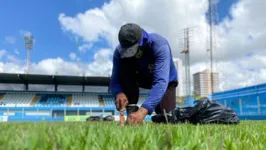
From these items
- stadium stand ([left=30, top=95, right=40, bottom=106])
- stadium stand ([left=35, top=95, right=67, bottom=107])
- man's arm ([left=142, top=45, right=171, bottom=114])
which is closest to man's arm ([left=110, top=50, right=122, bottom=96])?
man's arm ([left=142, top=45, right=171, bottom=114])

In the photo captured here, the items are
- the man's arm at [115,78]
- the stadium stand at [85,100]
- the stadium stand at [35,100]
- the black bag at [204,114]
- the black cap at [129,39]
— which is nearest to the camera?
the black cap at [129,39]

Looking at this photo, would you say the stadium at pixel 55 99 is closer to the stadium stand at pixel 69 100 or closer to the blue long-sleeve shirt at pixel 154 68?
the stadium stand at pixel 69 100

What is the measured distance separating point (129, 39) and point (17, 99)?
31.2m

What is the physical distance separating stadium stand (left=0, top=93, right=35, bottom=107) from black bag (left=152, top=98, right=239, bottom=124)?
94.9 feet

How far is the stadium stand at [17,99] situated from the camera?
3040 centimetres

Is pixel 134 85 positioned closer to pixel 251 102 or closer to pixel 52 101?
pixel 251 102

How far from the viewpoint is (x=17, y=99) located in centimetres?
3112

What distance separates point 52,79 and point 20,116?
6.36 meters

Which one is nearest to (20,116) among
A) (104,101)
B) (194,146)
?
(104,101)

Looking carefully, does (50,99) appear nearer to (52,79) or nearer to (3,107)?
(52,79)

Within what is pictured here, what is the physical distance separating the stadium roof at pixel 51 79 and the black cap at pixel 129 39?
28.2 meters

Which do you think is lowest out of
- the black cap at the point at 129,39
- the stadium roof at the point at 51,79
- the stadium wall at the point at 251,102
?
the stadium wall at the point at 251,102

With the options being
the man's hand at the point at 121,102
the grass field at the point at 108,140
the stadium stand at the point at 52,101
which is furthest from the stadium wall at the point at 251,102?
the stadium stand at the point at 52,101

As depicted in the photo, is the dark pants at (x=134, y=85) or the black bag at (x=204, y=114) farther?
the black bag at (x=204, y=114)
